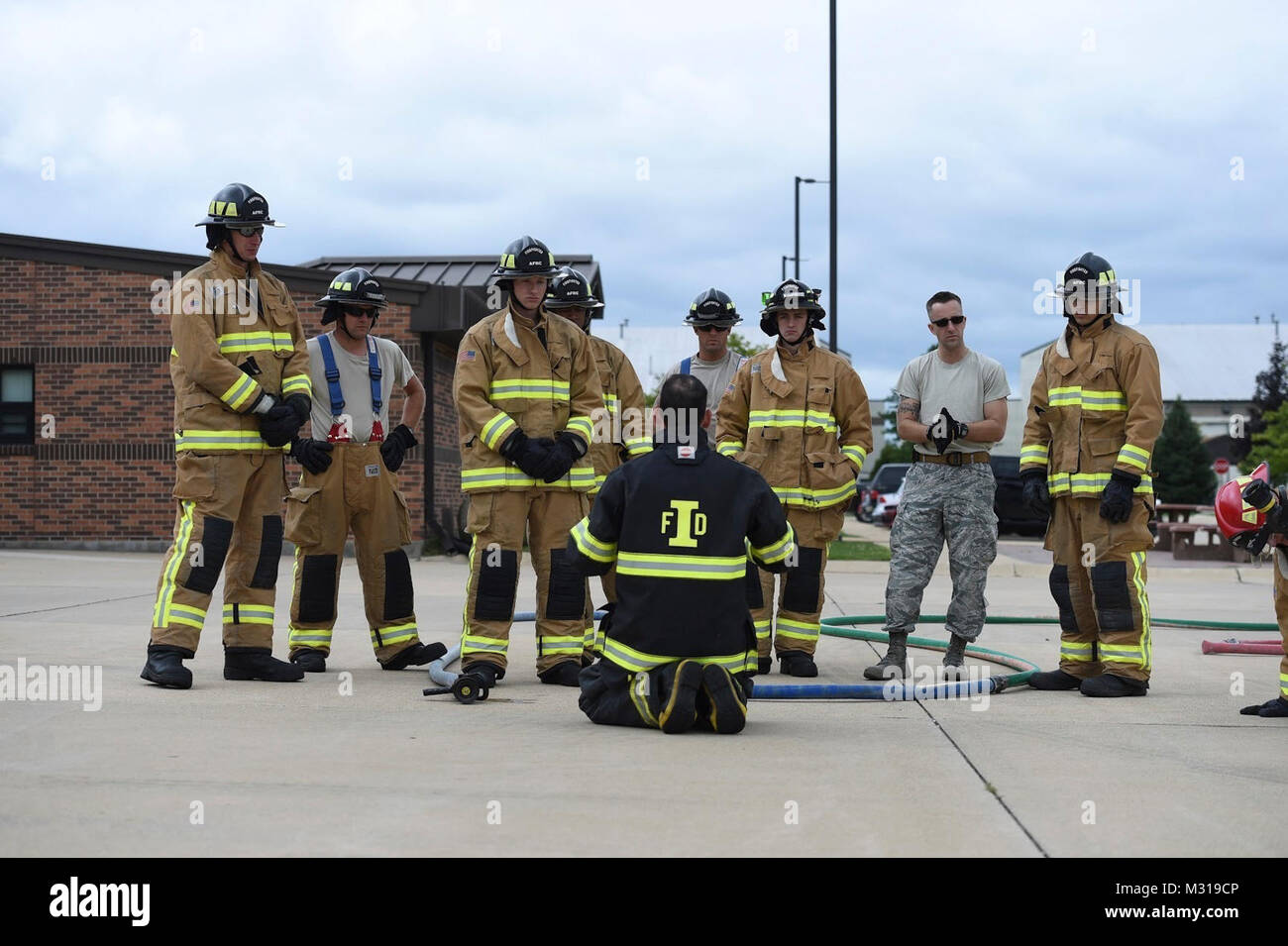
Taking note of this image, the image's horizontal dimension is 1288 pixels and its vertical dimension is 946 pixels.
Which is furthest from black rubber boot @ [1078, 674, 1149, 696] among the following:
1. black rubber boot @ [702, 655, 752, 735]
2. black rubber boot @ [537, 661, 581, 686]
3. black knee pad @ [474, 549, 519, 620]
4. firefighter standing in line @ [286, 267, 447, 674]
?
firefighter standing in line @ [286, 267, 447, 674]

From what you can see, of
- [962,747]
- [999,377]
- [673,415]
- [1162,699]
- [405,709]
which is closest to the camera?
[962,747]

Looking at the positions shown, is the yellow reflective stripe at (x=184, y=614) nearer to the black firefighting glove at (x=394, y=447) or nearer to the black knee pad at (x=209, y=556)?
the black knee pad at (x=209, y=556)

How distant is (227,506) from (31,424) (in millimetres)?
15694

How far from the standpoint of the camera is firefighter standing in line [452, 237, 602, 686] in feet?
22.7

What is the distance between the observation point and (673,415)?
588 cm

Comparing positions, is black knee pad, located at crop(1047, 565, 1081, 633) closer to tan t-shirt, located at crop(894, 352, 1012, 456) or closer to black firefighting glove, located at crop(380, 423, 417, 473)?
tan t-shirt, located at crop(894, 352, 1012, 456)

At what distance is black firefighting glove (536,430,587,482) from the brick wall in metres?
14.0

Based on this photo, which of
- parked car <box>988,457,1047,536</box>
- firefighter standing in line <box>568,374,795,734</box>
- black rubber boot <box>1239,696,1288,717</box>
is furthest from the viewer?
parked car <box>988,457,1047,536</box>

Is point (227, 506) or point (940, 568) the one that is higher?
point (227, 506)

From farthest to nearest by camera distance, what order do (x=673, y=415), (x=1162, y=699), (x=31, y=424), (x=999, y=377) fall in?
(x=31, y=424)
(x=999, y=377)
(x=1162, y=699)
(x=673, y=415)

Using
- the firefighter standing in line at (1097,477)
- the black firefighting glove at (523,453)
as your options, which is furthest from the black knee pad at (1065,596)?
the black firefighting glove at (523,453)

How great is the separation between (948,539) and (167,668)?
13.6 ft
